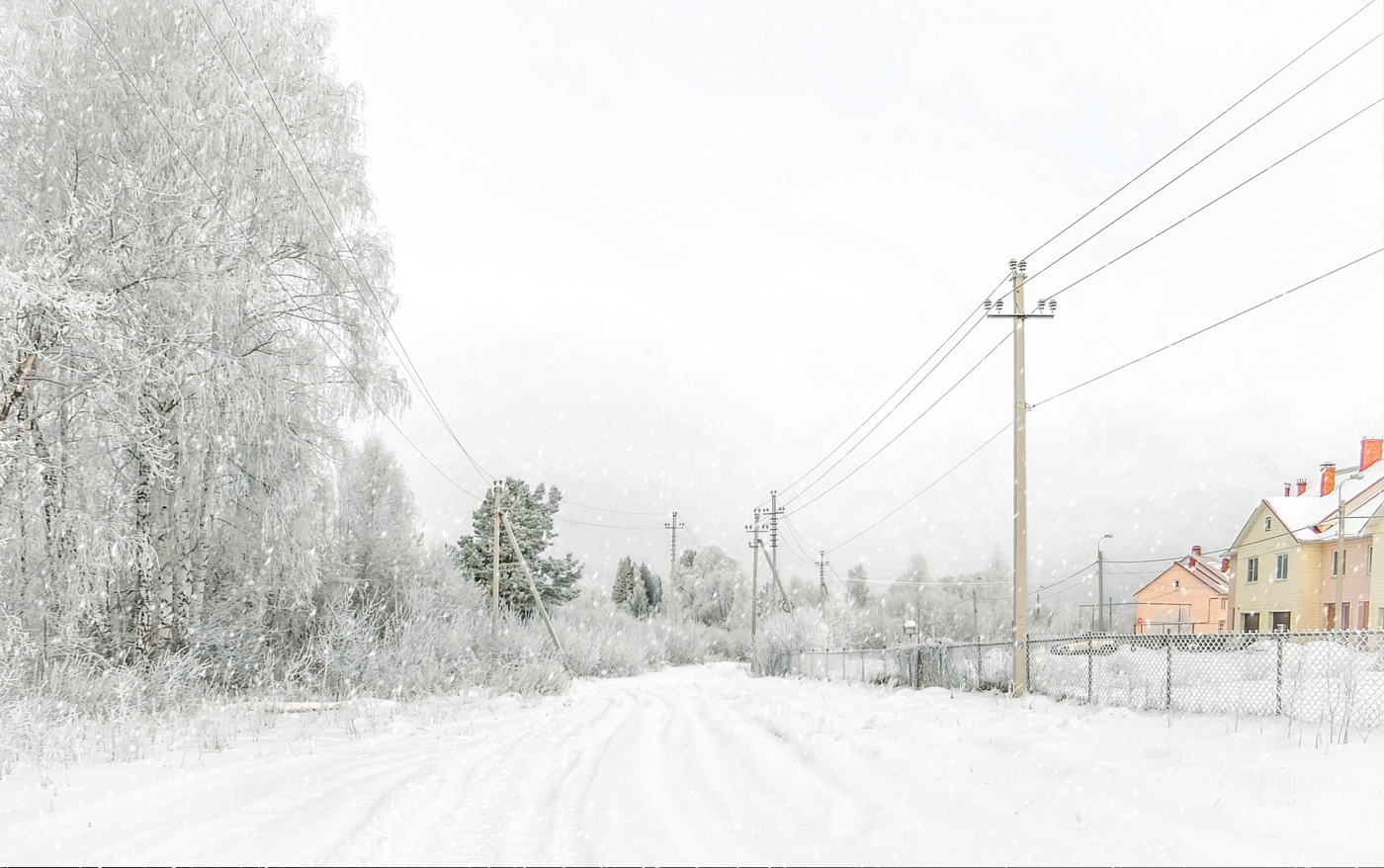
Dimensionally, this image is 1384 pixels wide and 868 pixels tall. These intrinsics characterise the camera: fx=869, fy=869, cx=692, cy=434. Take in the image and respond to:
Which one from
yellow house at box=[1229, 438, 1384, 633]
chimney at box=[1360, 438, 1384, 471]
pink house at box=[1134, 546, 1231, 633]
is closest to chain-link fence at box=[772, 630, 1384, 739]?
yellow house at box=[1229, 438, 1384, 633]

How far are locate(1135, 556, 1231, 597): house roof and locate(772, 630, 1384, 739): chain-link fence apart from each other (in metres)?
45.1

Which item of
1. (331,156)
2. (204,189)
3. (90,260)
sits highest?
(331,156)

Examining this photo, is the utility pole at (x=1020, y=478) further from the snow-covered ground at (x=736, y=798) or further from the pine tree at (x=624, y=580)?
the pine tree at (x=624, y=580)

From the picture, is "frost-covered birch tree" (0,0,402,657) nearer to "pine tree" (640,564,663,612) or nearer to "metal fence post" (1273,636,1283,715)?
"metal fence post" (1273,636,1283,715)

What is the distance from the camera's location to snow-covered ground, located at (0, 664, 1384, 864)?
4.61 metres

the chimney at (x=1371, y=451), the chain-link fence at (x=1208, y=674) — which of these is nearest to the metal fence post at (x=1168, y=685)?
the chain-link fence at (x=1208, y=674)

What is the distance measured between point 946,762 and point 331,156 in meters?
13.1

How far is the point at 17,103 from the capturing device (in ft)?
35.7

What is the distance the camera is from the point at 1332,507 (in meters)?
37.0

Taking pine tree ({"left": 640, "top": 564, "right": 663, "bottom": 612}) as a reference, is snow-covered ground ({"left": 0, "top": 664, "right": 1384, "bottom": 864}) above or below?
above

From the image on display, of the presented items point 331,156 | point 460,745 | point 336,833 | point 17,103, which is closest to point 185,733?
point 460,745

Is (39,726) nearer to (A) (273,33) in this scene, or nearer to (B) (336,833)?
(B) (336,833)

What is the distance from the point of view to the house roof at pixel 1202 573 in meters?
54.1

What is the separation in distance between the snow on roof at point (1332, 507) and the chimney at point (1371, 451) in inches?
22.0
